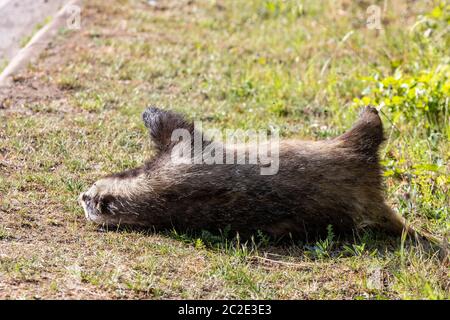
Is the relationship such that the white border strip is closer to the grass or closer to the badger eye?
the grass

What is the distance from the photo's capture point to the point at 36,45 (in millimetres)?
9148

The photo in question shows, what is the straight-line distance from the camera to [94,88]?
8.27m

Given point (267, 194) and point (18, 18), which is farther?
point (18, 18)

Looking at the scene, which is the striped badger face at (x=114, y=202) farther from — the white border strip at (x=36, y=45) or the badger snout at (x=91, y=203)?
the white border strip at (x=36, y=45)

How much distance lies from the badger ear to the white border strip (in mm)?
2556

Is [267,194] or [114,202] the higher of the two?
[267,194]

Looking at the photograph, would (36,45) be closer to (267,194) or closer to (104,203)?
(104,203)

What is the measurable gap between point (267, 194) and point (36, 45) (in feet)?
15.5

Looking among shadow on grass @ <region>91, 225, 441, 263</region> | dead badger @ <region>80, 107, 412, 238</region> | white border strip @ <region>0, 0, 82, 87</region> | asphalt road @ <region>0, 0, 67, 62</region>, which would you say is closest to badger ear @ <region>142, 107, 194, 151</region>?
dead badger @ <region>80, 107, 412, 238</region>

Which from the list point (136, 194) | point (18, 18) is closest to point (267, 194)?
point (136, 194)

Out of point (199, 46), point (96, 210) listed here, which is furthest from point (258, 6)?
point (96, 210)

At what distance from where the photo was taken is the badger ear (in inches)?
243

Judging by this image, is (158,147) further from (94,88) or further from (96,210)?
(94,88)
